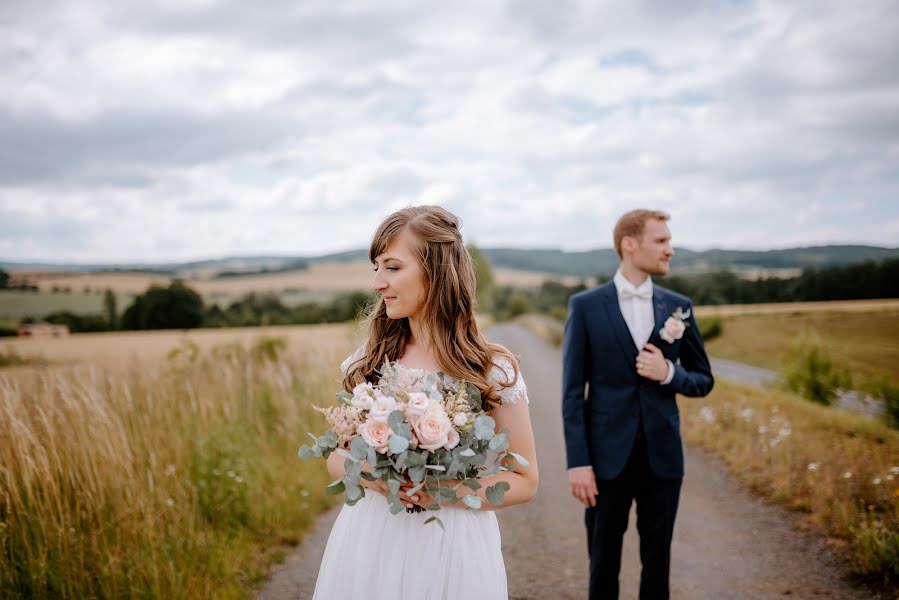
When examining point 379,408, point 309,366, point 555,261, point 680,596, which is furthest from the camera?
point 555,261

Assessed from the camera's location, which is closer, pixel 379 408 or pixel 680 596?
pixel 379 408

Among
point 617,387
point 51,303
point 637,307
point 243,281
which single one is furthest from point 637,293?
point 243,281

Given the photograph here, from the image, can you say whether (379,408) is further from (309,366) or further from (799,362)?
(799,362)

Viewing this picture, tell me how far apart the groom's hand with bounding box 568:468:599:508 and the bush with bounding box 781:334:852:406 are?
12628 millimetres

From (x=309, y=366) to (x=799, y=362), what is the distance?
11.8 m

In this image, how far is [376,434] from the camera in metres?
1.64

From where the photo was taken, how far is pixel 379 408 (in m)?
1.68

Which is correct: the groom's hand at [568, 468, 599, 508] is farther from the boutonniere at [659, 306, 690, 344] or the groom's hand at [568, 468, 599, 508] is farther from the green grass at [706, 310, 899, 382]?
the green grass at [706, 310, 899, 382]

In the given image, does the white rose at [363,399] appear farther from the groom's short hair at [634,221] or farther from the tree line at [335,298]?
the groom's short hair at [634,221]

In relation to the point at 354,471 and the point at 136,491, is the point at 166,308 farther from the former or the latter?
Answer: the point at 354,471

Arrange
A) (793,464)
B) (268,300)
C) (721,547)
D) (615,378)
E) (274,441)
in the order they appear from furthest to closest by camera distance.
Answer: (268,300) → (274,441) → (793,464) → (721,547) → (615,378)

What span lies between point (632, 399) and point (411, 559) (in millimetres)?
1710

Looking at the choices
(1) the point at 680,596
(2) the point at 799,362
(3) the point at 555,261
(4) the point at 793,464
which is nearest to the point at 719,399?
(4) the point at 793,464

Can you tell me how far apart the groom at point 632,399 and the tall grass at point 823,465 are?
2.07 m
